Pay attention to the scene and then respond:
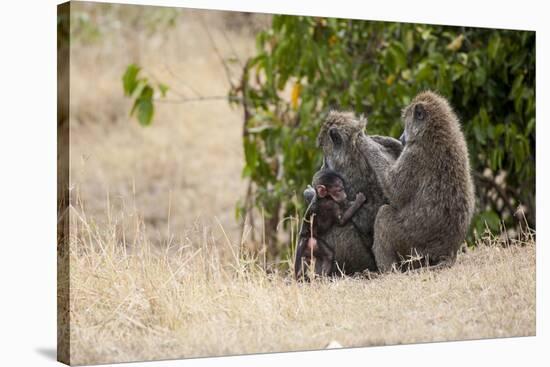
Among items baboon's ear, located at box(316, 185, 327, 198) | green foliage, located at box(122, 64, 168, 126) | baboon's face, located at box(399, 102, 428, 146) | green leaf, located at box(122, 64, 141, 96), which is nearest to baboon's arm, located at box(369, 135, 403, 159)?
baboon's face, located at box(399, 102, 428, 146)

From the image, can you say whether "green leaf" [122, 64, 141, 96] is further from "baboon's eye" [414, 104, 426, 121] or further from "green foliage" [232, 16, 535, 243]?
"baboon's eye" [414, 104, 426, 121]

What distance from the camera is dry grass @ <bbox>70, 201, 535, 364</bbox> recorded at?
618cm

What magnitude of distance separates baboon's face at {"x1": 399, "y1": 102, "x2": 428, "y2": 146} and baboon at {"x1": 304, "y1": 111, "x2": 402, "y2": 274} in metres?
0.38

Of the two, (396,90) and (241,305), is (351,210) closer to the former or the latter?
(241,305)

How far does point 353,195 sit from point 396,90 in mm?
2479

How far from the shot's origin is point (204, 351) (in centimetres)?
623

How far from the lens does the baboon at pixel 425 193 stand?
23.4 feet

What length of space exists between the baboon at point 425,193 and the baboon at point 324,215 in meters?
0.28

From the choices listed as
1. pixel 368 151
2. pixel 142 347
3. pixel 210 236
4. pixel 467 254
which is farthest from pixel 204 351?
pixel 467 254

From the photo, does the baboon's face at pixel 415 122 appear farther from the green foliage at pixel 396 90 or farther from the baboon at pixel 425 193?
the green foliage at pixel 396 90

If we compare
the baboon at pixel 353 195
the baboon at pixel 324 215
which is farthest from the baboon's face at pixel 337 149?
the baboon at pixel 324 215

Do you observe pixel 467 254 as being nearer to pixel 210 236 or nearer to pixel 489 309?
pixel 489 309

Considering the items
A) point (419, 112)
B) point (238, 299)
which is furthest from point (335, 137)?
point (238, 299)

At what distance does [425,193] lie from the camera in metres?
7.15
